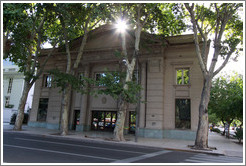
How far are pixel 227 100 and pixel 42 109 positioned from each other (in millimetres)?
21049

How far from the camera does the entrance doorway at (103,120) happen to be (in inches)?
830

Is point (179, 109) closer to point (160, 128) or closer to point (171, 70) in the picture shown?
point (160, 128)

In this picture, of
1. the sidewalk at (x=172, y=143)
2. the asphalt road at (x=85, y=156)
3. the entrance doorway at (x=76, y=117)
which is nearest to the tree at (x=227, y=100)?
the sidewalk at (x=172, y=143)

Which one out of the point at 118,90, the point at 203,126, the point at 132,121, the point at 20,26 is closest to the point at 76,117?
the point at 132,121

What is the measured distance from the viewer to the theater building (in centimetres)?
1798

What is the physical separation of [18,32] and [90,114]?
11549 millimetres

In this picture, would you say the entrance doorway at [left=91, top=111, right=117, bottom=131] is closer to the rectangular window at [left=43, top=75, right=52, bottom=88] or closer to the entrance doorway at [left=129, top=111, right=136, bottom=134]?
the entrance doorway at [left=129, top=111, right=136, bottom=134]

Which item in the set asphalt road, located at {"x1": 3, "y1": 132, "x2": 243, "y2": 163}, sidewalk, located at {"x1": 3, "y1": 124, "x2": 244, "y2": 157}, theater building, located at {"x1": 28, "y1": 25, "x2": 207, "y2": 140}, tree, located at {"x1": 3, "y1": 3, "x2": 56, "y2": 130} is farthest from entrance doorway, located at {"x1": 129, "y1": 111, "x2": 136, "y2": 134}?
tree, located at {"x1": 3, "y1": 3, "x2": 56, "y2": 130}

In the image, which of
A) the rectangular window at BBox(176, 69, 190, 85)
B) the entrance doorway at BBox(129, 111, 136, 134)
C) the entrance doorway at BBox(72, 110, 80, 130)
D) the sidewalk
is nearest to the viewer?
the sidewalk

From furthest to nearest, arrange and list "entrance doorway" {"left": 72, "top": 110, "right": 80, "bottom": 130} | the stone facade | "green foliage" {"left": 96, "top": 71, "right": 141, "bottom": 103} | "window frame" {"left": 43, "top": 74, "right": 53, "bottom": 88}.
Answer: the stone facade < "window frame" {"left": 43, "top": 74, "right": 53, "bottom": 88} < "entrance doorway" {"left": 72, "top": 110, "right": 80, "bottom": 130} < "green foliage" {"left": 96, "top": 71, "right": 141, "bottom": 103}

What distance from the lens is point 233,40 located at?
13.2 metres

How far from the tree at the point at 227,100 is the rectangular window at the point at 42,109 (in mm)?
19765

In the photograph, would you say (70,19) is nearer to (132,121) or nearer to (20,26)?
(20,26)

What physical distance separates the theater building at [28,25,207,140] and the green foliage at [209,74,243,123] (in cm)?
385
